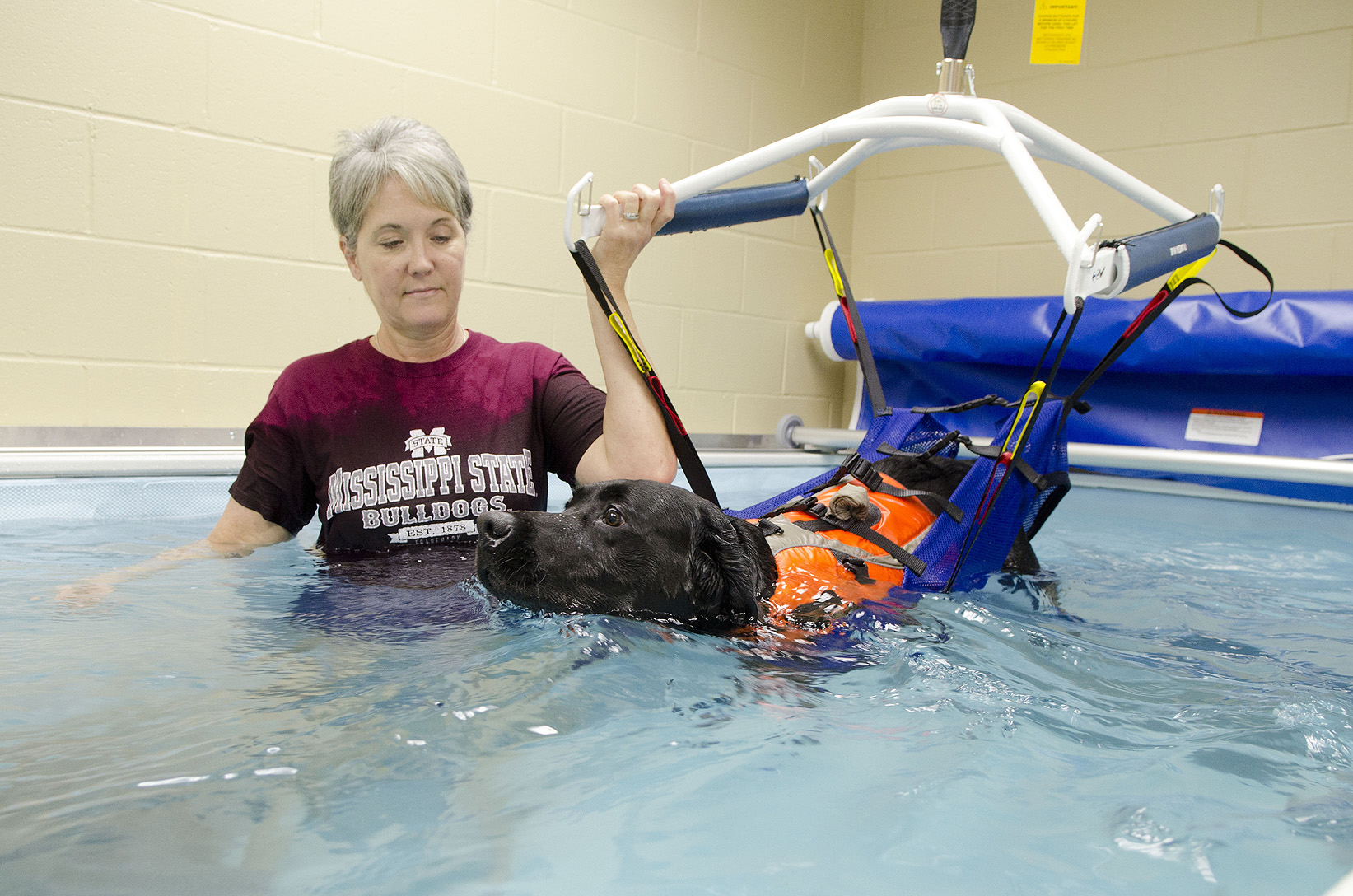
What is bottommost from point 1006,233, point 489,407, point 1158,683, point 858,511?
point 1158,683

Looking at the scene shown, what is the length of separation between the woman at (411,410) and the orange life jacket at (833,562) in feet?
1.04

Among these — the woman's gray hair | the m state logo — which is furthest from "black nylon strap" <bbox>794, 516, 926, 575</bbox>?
the woman's gray hair

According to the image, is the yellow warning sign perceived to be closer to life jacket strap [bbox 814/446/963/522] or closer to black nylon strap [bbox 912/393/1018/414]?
black nylon strap [bbox 912/393/1018/414]

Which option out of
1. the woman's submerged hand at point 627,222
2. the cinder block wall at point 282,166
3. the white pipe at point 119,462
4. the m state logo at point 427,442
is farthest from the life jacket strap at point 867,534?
the cinder block wall at point 282,166

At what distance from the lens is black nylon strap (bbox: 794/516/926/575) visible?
1.93m

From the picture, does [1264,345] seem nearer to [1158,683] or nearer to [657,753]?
[1158,683]

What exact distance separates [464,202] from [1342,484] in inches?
125

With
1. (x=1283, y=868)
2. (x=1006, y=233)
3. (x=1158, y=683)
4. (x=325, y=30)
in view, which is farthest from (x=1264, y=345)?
(x=325, y=30)

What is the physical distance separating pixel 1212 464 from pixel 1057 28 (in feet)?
5.88

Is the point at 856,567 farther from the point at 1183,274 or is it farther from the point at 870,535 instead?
the point at 1183,274

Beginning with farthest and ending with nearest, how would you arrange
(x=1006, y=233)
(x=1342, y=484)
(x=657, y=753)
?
(x=1006, y=233), (x=1342, y=484), (x=657, y=753)

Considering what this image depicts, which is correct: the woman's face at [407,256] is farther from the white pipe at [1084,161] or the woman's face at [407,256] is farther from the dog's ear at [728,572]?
the white pipe at [1084,161]

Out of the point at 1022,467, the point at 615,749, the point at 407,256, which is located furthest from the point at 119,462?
the point at 1022,467

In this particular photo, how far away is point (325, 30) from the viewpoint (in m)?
3.48
